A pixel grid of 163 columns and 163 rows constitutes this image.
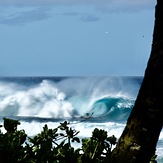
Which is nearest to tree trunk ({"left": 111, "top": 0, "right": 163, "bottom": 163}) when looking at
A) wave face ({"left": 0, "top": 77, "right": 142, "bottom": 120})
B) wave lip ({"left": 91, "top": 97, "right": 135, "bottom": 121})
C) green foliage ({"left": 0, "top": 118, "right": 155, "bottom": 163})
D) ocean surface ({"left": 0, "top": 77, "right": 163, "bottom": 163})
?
green foliage ({"left": 0, "top": 118, "right": 155, "bottom": 163})

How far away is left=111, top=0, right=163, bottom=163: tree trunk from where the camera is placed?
283 centimetres

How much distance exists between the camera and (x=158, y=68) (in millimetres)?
2830

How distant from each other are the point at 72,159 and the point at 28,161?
0.67ft

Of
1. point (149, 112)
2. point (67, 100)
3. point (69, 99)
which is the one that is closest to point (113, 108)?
point (67, 100)

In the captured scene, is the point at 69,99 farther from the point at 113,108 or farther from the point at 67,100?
the point at 113,108

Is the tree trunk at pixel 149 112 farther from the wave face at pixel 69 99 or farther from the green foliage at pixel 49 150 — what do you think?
the wave face at pixel 69 99

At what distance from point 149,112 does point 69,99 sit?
32831 millimetres

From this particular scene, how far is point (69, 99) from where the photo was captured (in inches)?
1404

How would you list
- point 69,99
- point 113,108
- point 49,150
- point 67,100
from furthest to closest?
point 69,99
point 67,100
point 113,108
point 49,150

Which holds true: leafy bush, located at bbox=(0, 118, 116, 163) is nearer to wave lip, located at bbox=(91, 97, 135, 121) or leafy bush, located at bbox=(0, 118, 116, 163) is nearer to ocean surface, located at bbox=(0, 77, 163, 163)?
ocean surface, located at bbox=(0, 77, 163, 163)

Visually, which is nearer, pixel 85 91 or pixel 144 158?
pixel 144 158

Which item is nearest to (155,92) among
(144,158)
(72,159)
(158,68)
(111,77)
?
(158,68)

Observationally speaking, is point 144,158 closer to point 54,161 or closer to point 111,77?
point 54,161

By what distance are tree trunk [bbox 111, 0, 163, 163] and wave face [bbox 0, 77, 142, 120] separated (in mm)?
25143
